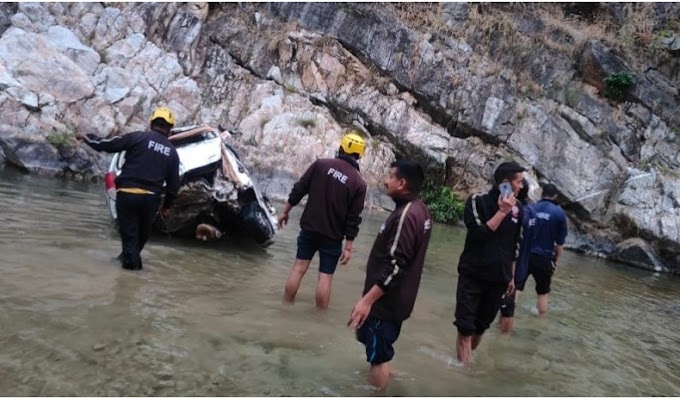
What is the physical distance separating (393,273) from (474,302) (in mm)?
1282

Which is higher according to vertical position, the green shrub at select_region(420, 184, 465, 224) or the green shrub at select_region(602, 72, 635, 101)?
the green shrub at select_region(602, 72, 635, 101)

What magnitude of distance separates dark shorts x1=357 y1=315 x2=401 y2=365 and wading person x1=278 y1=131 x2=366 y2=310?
5.70 ft

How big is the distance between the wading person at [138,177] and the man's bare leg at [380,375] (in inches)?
131

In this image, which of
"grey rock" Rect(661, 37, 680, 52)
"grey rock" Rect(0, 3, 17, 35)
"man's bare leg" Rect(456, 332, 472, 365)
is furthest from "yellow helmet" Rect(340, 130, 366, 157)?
"grey rock" Rect(661, 37, 680, 52)

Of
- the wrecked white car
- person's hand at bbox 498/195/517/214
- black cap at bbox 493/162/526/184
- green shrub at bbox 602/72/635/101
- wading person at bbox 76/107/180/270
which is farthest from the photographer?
green shrub at bbox 602/72/635/101

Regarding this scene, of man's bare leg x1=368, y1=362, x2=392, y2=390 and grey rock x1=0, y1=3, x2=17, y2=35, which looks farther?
grey rock x1=0, y1=3, x2=17, y2=35

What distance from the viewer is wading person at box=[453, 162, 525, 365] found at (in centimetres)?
433

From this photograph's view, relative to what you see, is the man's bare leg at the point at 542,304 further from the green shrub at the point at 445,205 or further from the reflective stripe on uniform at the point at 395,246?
the green shrub at the point at 445,205

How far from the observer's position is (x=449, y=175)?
787 inches

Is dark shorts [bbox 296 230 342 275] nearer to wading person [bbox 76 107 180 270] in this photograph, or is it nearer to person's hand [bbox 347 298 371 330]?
wading person [bbox 76 107 180 270]

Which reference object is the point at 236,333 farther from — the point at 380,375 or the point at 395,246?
the point at 395,246

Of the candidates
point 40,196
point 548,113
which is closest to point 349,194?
point 40,196

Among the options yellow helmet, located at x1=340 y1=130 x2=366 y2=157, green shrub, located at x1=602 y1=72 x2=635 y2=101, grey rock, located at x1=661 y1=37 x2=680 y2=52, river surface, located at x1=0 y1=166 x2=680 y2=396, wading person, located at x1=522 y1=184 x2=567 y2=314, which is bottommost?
river surface, located at x1=0 y1=166 x2=680 y2=396

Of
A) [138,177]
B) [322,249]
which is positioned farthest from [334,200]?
[138,177]
